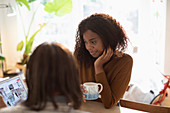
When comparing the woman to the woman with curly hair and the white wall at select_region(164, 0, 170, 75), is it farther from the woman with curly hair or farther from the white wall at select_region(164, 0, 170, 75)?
the white wall at select_region(164, 0, 170, 75)

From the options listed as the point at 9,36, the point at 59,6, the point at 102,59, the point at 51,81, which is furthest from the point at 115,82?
the point at 9,36

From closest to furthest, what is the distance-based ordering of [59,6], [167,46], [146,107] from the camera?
[146,107] → [167,46] → [59,6]

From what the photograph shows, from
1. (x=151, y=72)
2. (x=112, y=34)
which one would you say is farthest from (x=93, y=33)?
(x=151, y=72)

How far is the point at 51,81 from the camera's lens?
0.54 m

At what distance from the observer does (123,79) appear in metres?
1.18

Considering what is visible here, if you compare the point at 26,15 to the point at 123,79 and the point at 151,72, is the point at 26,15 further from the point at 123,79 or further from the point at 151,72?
the point at 123,79

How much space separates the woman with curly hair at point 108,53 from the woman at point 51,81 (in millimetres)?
598

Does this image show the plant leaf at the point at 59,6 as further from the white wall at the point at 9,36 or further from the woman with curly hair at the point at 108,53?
the woman with curly hair at the point at 108,53

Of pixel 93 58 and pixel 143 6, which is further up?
pixel 143 6

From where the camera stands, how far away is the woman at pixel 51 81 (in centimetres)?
54

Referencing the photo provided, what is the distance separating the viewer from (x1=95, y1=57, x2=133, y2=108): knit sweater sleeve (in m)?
1.10

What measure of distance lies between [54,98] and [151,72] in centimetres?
258

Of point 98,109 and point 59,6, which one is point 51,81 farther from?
point 59,6

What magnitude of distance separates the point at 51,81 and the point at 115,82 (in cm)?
72
